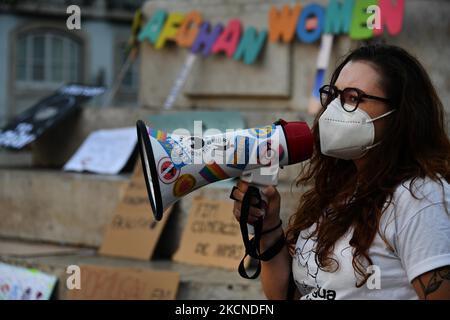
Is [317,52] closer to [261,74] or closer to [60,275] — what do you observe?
[261,74]

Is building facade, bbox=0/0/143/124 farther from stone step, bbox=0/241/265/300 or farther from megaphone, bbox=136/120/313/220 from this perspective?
megaphone, bbox=136/120/313/220

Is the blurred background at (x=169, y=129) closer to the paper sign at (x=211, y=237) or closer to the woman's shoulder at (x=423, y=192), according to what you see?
the paper sign at (x=211, y=237)

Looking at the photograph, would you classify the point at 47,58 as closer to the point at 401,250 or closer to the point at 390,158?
the point at 390,158

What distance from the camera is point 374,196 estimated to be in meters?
2.11

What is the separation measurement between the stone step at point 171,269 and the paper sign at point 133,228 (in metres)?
0.10

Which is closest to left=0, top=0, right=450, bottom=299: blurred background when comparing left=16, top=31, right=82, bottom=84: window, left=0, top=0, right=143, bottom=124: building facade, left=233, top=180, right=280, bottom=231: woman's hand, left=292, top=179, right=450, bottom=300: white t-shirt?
left=233, top=180, right=280, bottom=231: woman's hand

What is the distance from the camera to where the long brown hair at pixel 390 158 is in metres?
2.07

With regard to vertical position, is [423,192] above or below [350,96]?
below

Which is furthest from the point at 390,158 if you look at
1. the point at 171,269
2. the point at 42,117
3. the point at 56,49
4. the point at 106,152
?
the point at 56,49

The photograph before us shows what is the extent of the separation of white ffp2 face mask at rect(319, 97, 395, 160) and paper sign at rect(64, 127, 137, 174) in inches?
169

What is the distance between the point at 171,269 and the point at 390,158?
119 inches

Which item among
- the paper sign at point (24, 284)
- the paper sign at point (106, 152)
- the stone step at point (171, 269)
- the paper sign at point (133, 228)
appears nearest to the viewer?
the stone step at point (171, 269)

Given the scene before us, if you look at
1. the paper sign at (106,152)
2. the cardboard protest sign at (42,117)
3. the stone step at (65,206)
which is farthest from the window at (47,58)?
the stone step at (65,206)

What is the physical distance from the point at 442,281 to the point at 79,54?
78.5 ft
